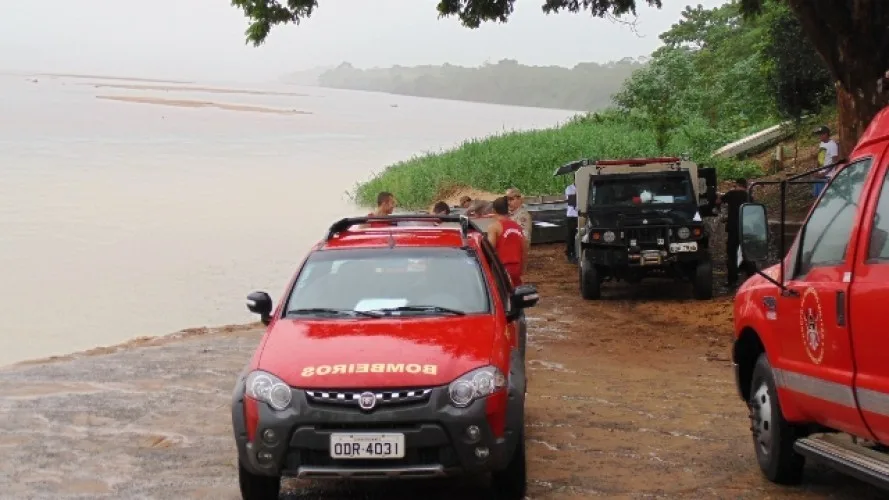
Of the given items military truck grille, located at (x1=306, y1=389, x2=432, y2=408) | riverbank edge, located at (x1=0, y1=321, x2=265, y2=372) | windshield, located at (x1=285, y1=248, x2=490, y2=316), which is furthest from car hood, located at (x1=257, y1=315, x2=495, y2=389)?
riverbank edge, located at (x1=0, y1=321, x2=265, y2=372)

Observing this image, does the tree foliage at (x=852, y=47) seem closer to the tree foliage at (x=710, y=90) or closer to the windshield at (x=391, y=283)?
the windshield at (x=391, y=283)

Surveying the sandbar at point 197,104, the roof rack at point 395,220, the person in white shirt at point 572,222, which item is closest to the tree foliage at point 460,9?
the person in white shirt at point 572,222

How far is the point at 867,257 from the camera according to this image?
582 centimetres

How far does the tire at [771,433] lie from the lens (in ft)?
23.8

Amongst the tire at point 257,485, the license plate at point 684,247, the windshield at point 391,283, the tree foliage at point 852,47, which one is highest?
the tree foliage at point 852,47

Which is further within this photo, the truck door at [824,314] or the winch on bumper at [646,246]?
the winch on bumper at [646,246]

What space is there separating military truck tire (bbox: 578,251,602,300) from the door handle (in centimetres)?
1196

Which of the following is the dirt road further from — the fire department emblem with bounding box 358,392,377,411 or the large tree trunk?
the large tree trunk

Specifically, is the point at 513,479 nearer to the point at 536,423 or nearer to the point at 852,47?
the point at 536,423

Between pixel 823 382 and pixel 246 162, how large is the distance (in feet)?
189

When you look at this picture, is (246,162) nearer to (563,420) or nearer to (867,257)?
(563,420)

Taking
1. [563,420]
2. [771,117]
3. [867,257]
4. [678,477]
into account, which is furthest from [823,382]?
[771,117]

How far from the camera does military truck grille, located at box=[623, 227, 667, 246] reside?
17562mm

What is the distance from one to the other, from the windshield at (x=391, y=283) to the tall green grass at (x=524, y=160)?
1032 inches
